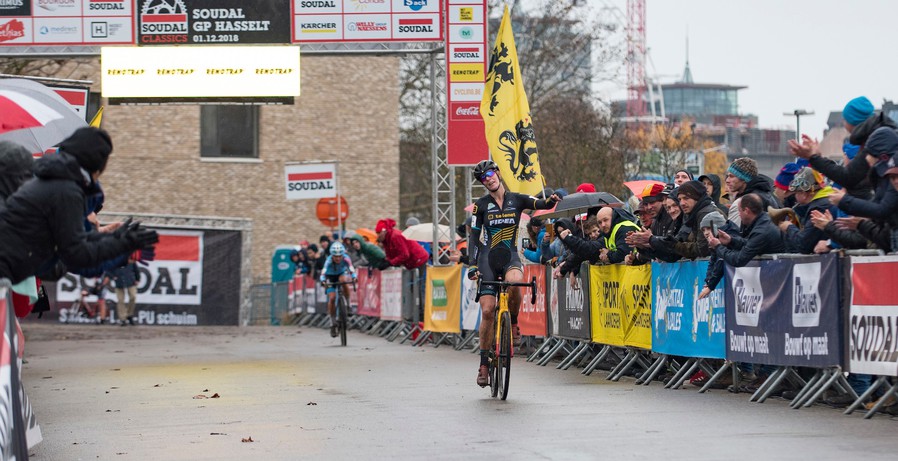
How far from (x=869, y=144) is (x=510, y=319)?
3.59m

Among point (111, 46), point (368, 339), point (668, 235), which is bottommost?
point (368, 339)

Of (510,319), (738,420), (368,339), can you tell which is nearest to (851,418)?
(738,420)

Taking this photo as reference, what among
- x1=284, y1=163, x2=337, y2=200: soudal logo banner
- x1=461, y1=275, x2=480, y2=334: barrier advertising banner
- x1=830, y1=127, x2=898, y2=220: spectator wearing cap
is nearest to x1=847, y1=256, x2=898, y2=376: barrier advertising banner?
x1=830, y1=127, x2=898, y2=220: spectator wearing cap

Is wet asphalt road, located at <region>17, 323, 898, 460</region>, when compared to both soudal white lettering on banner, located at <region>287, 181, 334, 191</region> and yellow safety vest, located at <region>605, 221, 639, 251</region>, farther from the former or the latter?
soudal white lettering on banner, located at <region>287, 181, 334, 191</region>

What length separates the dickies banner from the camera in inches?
1555

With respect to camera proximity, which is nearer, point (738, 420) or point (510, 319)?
point (738, 420)

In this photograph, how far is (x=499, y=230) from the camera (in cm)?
1331

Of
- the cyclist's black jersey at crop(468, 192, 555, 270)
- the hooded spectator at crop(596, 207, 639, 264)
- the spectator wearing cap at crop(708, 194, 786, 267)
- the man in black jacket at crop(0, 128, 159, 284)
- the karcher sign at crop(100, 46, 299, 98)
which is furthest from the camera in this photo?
the karcher sign at crop(100, 46, 299, 98)

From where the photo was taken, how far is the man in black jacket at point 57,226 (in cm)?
812

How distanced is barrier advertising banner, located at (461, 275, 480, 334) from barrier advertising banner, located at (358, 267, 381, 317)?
7.12 meters

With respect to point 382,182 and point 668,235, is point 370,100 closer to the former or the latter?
point 382,182

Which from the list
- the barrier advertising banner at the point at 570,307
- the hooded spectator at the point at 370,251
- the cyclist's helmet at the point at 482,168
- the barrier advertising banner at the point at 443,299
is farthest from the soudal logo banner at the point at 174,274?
the cyclist's helmet at the point at 482,168

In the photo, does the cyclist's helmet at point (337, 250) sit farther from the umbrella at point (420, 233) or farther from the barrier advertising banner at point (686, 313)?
the barrier advertising banner at point (686, 313)

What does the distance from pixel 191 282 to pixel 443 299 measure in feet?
57.7
